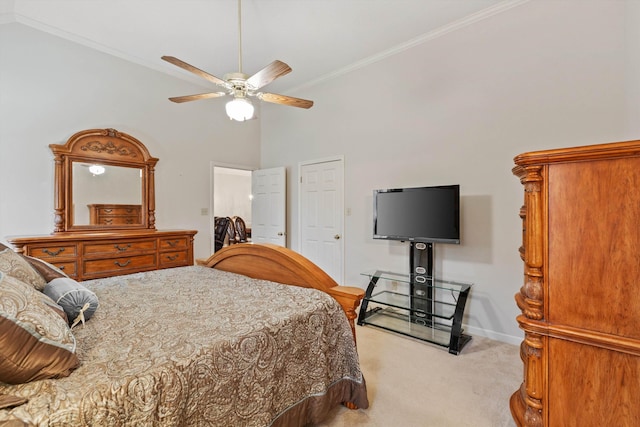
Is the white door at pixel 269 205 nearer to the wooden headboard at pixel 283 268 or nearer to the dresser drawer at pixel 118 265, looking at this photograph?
the dresser drawer at pixel 118 265

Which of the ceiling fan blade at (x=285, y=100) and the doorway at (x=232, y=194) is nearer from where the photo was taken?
the ceiling fan blade at (x=285, y=100)

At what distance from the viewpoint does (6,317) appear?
33.6 inches

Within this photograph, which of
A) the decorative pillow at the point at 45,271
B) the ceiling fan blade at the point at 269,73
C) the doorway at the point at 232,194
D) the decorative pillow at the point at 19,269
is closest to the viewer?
the decorative pillow at the point at 19,269

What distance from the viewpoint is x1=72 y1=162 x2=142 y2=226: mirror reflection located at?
341cm

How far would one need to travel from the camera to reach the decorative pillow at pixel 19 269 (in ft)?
4.49

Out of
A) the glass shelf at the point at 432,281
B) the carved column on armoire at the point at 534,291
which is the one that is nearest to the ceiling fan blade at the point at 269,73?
the carved column on armoire at the point at 534,291

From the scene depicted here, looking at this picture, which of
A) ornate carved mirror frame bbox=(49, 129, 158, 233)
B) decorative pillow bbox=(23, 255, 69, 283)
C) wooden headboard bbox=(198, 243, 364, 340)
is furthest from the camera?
ornate carved mirror frame bbox=(49, 129, 158, 233)

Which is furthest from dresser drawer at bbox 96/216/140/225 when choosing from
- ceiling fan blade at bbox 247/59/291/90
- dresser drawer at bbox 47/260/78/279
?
ceiling fan blade at bbox 247/59/291/90

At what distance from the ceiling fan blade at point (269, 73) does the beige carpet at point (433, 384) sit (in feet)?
7.51

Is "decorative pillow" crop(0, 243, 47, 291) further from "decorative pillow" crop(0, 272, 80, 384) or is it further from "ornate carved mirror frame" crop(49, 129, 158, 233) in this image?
"ornate carved mirror frame" crop(49, 129, 158, 233)

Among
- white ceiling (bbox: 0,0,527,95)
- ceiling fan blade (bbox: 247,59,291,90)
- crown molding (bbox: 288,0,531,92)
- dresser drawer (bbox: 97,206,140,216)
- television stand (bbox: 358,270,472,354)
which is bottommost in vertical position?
television stand (bbox: 358,270,472,354)

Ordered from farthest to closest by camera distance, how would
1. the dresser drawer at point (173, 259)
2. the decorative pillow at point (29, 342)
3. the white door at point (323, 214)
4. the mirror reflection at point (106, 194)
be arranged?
the white door at point (323, 214), the dresser drawer at point (173, 259), the mirror reflection at point (106, 194), the decorative pillow at point (29, 342)

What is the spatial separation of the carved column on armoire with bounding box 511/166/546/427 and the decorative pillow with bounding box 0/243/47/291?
7.97 ft

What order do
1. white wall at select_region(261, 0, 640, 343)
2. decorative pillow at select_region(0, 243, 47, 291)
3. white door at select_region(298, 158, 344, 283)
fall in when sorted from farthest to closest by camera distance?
white door at select_region(298, 158, 344, 283) < white wall at select_region(261, 0, 640, 343) < decorative pillow at select_region(0, 243, 47, 291)
